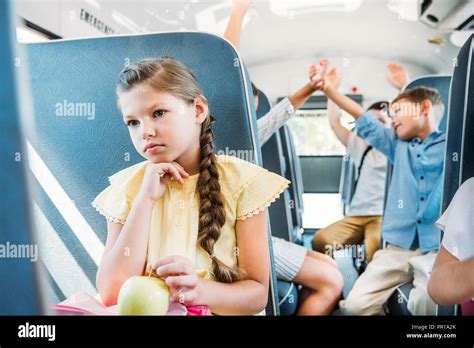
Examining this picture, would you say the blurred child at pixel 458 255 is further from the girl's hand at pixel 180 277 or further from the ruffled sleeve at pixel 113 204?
the ruffled sleeve at pixel 113 204

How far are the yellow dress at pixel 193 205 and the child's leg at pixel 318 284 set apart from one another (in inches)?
9.5

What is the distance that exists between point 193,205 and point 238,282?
28 cm

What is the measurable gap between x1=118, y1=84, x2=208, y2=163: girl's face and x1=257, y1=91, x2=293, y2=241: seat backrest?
20cm

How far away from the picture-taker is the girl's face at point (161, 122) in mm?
1480

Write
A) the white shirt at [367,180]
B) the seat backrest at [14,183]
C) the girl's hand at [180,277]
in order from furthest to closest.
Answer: the white shirt at [367,180] → the girl's hand at [180,277] → the seat backrest at [14,183]

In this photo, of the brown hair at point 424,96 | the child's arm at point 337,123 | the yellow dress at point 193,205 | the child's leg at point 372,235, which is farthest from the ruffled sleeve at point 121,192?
the brown hair at point 424,96

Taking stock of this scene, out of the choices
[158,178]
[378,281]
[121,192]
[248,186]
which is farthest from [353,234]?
[121,192]

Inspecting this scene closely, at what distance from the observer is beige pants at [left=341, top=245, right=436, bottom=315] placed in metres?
1.55

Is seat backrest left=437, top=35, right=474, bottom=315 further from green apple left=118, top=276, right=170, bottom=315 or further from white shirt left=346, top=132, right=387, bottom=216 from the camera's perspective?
green apple left=118, top=276, right=170, bottom=315

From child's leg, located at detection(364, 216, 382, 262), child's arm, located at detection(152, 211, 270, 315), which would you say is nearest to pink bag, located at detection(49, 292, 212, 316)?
child's arm, located at detection(152, 211, 270, 315)

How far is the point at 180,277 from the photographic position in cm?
145
